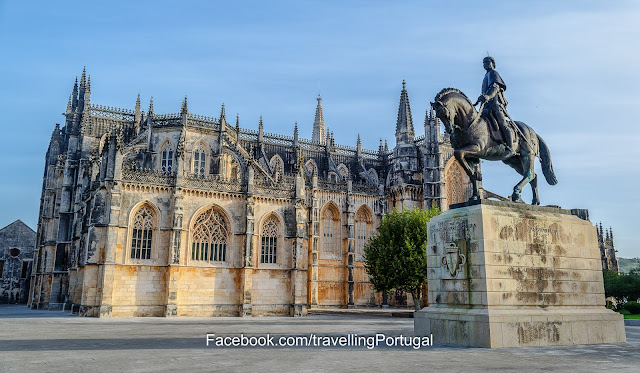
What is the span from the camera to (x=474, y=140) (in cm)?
1359

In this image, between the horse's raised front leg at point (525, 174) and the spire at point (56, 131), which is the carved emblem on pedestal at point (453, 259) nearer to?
the horse's raised front leg at point (525, 174)

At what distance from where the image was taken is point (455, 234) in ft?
42.2

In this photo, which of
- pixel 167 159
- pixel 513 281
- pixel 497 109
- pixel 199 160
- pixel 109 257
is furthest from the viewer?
pixel 199 160

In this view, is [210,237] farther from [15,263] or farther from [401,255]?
[15,263]

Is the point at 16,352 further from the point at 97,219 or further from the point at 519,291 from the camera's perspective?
the point at 97,219

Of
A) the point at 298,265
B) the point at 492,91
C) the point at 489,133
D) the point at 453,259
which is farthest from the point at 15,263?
the point at 492,91

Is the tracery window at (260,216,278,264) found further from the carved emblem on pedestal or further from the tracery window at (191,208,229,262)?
the carved emblem on pedestal

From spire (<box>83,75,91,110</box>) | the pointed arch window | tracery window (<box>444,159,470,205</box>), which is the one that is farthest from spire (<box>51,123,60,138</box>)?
tracery window (<box>444,159,470,205</box>)

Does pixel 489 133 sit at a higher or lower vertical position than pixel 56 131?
lower

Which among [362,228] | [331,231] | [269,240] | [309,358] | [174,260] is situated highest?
[362,228]

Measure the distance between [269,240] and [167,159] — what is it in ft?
45.2

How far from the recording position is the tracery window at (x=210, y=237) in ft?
107

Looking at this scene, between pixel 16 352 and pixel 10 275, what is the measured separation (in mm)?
55439

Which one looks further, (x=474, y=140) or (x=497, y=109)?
(x=497, y=109)
